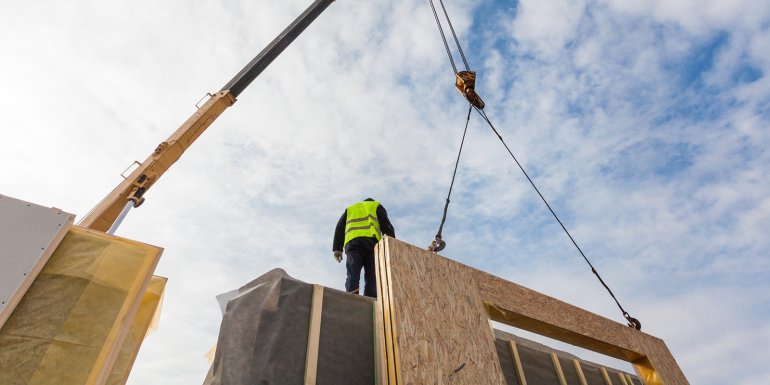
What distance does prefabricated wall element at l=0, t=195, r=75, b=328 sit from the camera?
266cm

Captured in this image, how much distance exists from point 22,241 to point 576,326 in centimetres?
535

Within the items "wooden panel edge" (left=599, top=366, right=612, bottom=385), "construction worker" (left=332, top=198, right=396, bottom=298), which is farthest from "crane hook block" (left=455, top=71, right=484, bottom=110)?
"wooden panel edge" (left=599, top=366, right=612, bottom=385)

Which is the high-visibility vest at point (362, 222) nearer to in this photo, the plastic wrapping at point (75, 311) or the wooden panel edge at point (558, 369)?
the plastic wrapping at point (75, 311)

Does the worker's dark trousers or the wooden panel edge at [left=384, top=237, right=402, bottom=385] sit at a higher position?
the worker's dark trousers

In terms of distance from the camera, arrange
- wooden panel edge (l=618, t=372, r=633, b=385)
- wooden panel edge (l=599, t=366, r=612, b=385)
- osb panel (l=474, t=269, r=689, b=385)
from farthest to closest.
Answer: wooden panel edge (l=618, t=372, r=633, b=385)
wooden panel edge (l=599, t=366, r=612, b=385)
osb panel (l=474, t=269, r=689, b=385)

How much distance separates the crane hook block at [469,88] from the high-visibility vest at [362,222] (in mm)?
2968

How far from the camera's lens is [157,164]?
633 cm

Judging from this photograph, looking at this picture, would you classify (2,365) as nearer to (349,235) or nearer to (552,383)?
(349,235)

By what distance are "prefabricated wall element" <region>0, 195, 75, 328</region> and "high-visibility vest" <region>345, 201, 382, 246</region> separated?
3.20 metres

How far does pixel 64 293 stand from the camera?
2850 millimetres

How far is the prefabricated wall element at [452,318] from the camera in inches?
108

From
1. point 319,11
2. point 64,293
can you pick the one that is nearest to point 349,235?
point 64,293

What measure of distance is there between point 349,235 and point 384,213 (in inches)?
26.2

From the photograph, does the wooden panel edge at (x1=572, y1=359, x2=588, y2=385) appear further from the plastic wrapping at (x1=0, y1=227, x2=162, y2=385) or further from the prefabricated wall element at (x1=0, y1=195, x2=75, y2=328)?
the prefabricated wall element at (x1=0, y1=195, x2=75, y2=328)
